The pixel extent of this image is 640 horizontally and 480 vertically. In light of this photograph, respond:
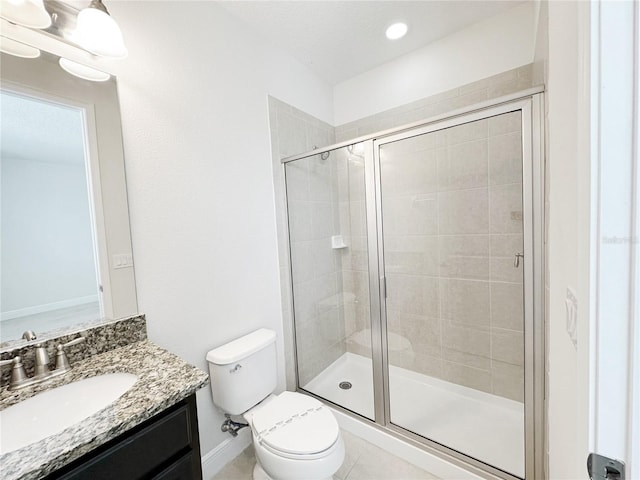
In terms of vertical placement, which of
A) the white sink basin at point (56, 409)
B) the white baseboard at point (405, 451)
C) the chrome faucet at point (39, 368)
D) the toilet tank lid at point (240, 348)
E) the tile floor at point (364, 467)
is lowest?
the tile floor at point (364, 467)

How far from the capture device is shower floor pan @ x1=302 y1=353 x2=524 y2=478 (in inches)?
57.7

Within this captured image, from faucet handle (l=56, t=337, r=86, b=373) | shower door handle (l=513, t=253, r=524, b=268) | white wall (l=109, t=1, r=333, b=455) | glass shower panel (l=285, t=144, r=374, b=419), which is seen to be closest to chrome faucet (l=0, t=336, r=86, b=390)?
faucet handle (l=56, t=337, r=86, b=373)

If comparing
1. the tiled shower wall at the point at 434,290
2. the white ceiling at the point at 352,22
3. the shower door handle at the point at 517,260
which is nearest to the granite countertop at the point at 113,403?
the tiled shower wall at the point at 434,290

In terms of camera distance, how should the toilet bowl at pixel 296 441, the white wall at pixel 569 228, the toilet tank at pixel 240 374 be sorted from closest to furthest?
the white wall at pixel 569 228, the toilet bowl at pixel 296 441, the toilet tank at pixel 240 374

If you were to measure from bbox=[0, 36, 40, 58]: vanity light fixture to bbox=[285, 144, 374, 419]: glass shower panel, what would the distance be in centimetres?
128

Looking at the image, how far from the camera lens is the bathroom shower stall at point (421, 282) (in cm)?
162

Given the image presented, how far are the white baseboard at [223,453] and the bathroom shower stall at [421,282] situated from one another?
577mm

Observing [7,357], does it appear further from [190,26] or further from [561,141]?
[561,141]

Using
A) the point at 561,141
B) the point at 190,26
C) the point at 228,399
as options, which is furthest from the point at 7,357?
the point at 561,141

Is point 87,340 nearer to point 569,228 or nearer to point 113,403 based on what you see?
point 113,403

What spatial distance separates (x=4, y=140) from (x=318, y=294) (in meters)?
1.86

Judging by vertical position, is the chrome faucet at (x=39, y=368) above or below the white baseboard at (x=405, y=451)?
above

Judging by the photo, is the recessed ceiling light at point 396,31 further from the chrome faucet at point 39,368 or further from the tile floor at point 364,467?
the tile floor at point 364,467

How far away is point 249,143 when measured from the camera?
171 centimetres
